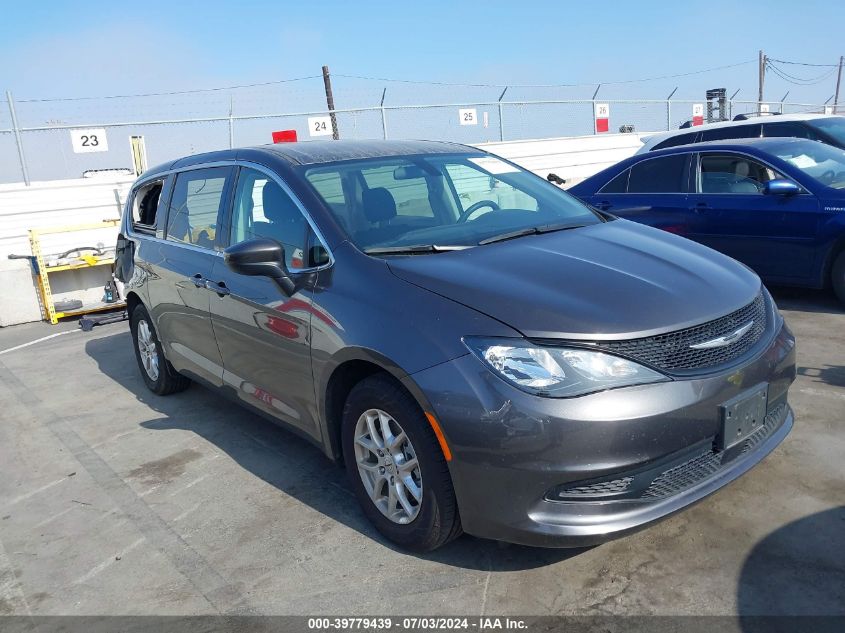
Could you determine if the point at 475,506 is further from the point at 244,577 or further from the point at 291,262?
the point at 291,262

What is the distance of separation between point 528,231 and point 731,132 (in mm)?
7342

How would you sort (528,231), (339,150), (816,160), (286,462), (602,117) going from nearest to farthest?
(528,231) < (339,150) < (286,462) < (816,160) < (602,117)

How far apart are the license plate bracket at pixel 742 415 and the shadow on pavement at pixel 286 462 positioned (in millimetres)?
769

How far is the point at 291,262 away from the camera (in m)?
3.59

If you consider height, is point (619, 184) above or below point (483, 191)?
below

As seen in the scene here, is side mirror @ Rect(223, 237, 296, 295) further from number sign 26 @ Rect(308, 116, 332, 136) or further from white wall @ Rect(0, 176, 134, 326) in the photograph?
number sign 26 @ Rect(308, 116, 332, 136)

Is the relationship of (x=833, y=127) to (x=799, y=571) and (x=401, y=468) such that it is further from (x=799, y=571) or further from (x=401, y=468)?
(x=401, y=468)

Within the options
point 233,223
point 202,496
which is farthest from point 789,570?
point 233,223

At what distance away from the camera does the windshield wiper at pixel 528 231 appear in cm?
348

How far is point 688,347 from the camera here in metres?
2.70

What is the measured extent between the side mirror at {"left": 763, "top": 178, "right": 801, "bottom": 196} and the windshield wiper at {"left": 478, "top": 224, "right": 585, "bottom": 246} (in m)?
3.38

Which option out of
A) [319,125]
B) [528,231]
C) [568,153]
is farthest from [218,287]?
[568,153]

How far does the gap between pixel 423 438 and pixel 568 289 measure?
817 mm

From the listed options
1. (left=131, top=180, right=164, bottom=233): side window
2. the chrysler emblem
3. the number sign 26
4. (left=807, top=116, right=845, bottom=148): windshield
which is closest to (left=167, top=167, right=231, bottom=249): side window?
(left=131, top=180, right=164, bottom=233): side window
